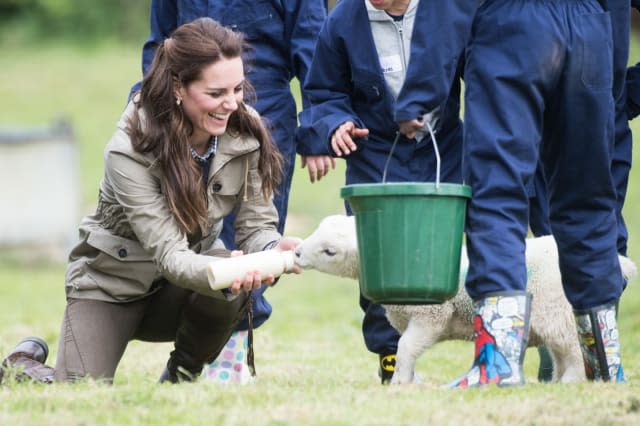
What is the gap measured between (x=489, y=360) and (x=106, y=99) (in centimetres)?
2143

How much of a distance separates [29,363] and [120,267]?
1.87ft

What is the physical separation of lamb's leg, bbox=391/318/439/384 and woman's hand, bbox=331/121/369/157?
0.81 m

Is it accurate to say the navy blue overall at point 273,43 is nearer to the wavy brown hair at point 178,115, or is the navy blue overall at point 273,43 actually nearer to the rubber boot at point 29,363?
the wavy brown hair at point 178,115

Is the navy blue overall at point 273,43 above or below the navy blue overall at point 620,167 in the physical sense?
above

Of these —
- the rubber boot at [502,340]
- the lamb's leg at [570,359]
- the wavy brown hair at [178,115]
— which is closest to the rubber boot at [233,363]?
the wavy brown hair at [178,115]

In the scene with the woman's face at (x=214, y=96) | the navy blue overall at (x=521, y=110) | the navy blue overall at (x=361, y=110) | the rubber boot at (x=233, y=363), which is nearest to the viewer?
the navy blue overall at (x=521, y=110)

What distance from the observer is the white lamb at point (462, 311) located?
500cm

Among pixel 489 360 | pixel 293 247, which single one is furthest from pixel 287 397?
pixel 293 247

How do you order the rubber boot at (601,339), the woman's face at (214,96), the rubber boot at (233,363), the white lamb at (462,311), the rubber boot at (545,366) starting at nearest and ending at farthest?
the rubber boot at (601,339) → the woman's face at (214,96) → the white lamb at (462,311) → the rubber boot at (233,363) → the rubber boot at (545,366)

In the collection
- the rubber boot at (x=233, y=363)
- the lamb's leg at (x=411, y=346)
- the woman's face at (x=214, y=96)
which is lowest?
the rubber boot at (x=233, y=363)

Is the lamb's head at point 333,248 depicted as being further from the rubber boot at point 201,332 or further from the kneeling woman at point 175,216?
the rubber boot at point 201,332

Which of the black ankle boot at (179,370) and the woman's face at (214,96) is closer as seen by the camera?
the woman's face at (214,96)

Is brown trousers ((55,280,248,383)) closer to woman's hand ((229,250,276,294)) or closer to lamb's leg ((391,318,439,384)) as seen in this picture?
woman's hand ((229,250,276,294))

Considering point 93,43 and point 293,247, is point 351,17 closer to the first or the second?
point 293,247
